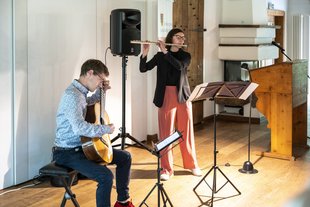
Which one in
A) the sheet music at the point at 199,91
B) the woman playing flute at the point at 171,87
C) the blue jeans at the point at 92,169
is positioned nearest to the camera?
the blue jeans at the point at 92,169

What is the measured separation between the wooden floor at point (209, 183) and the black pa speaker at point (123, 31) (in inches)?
47.9

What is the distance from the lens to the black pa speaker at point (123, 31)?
3.87m

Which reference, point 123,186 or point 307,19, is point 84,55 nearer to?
point 123,186

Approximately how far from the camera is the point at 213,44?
284 inches

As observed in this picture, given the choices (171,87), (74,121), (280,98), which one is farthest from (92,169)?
(280,98)

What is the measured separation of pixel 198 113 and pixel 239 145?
59.4 inches

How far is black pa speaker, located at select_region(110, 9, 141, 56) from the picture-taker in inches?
152

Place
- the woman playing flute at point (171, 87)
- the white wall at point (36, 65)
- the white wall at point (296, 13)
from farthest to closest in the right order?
1. the white wall at point (296, 13)
2. the woman playing flute at point (171, 87)
3. the white wall at point (36, 65)

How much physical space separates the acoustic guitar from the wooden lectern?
7.68ft

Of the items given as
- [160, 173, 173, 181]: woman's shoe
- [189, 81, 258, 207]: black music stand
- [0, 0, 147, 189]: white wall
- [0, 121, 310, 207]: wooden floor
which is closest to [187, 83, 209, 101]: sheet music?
[189, 81, 258, 207]: black music stand

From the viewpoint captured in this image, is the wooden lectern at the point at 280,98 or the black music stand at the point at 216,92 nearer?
the black music stand at the point at 216,92

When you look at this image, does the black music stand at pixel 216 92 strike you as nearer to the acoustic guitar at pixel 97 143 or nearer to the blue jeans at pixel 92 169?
the acoustic guitar at pixel 97 143

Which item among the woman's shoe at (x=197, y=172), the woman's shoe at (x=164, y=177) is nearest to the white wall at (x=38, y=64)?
the woman's shoe at (x=164, y=177)

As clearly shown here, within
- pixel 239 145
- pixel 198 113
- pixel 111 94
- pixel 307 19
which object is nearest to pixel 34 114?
pixel 111 94
